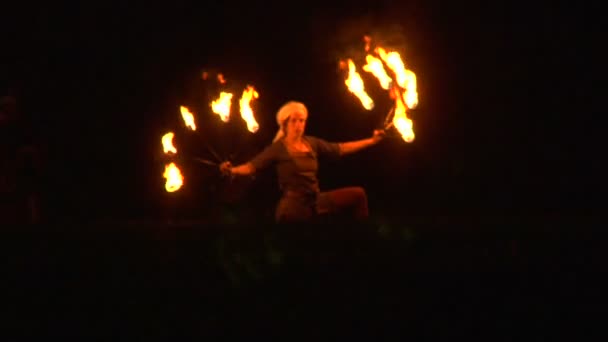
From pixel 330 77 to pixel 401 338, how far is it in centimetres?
513

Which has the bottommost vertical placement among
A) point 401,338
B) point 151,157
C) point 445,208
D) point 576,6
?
point 401,338

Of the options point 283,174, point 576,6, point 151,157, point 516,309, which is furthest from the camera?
point 151,157

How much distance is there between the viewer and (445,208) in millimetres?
9133

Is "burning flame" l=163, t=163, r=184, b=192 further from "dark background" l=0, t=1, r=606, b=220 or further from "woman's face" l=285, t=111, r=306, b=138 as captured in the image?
"dark background" l=0, t=1, r=606, b=220

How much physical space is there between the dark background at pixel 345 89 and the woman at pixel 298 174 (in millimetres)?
1441

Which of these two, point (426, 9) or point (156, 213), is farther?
point (156, 213)

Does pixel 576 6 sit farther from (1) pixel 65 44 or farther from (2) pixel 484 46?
(1) pixel 65 44

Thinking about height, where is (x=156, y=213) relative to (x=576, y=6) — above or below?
below

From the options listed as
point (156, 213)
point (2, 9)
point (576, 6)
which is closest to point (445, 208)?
point (576, 6)

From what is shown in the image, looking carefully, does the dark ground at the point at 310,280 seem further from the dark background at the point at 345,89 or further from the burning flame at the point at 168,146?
the dark background at the point at 345,89

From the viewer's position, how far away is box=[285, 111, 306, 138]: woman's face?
23.4 feet

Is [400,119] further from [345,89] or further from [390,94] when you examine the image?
[345,89]

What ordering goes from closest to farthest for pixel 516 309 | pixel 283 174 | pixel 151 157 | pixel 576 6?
pixel 516 309, pixel 283 174, pixel 576 6, pixel 151 157

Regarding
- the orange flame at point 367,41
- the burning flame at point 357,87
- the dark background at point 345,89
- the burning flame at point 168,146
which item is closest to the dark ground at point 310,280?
the burning flame at point 168,146
